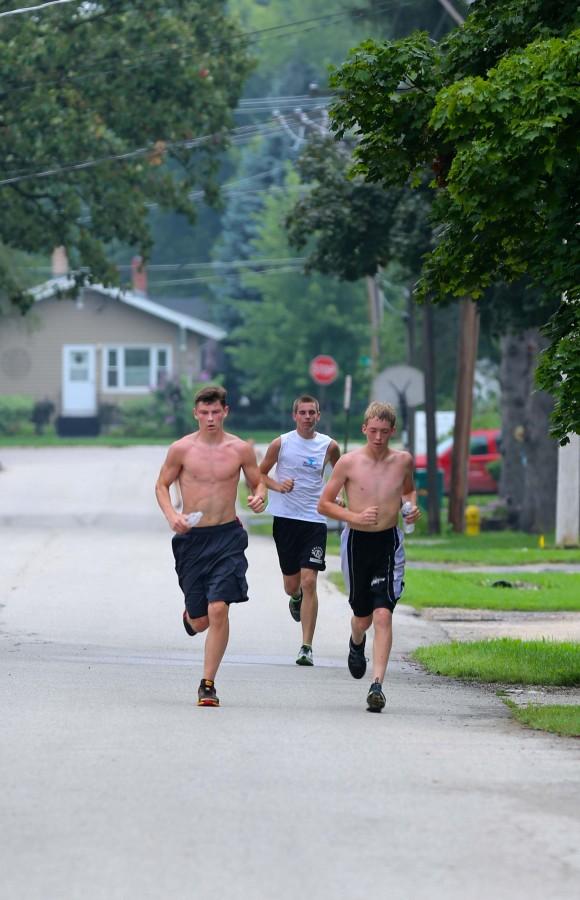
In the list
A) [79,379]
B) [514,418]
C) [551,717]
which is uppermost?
[79,379]

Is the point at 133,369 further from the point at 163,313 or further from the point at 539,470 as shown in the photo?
the point at 539,470

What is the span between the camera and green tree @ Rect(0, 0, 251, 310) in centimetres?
3300

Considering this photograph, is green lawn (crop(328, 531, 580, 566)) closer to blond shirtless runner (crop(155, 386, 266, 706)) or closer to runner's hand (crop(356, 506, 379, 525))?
runner's hand (crop(356, 506, 379, 525))

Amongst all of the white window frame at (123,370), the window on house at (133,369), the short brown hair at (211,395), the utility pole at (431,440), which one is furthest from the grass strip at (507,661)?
the window on house at (133,369)

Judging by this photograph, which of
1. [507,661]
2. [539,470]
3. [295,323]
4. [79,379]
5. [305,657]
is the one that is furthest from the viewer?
[79,379]

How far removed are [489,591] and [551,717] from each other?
33.9 ft

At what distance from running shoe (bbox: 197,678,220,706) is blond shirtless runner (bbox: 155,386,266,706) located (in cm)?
22

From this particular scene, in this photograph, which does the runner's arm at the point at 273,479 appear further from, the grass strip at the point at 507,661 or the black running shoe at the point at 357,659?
the grass strip at the point at 507,661

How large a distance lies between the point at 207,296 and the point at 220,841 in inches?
3723

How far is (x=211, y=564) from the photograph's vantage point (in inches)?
464

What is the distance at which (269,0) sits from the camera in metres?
118

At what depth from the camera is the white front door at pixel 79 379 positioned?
7800 cm

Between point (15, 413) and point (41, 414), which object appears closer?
point (15, 413)

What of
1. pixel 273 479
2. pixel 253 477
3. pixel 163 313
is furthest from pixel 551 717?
pixel 163 313
